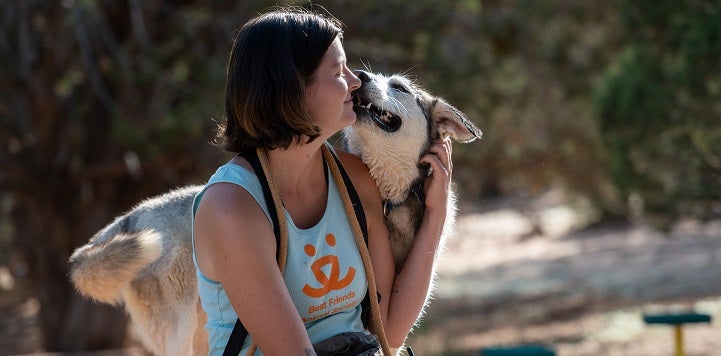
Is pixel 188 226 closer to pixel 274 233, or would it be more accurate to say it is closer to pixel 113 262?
pixel 113 262

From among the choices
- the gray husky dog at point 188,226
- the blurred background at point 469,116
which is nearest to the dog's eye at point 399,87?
the gray husky dog at point 188,226

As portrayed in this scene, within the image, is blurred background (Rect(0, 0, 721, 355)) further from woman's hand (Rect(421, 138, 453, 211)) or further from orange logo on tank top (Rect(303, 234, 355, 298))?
orange logo on tank top (Rect(303, 234, 355, 298))

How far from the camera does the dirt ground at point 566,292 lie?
10.4 metres

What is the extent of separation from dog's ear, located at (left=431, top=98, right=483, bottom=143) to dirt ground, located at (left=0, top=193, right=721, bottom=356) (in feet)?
15.6

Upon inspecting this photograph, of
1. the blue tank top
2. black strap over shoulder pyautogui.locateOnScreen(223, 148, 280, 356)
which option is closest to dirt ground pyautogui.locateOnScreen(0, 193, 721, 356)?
the blue tank top

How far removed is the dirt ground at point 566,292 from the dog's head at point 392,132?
15.7ft

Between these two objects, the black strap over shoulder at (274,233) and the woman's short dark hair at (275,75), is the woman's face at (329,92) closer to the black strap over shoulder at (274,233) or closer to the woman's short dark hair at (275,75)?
the woman's short dark hair at (275,75)

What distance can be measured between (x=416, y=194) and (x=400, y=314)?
88 cm

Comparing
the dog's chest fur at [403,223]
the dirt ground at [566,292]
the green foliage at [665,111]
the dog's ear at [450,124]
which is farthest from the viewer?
the dirt ground at [566,292]

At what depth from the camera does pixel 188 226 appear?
14.5 feet

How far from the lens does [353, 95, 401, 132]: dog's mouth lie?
3.79 metres

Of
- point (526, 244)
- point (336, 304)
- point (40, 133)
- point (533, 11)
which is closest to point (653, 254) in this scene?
point (526, 244)

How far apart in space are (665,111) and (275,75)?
5.21m

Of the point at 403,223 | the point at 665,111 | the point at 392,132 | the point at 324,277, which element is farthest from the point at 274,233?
the point at 665,111
